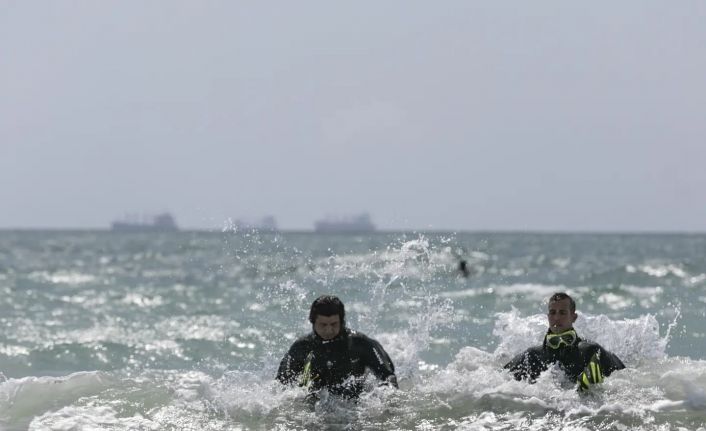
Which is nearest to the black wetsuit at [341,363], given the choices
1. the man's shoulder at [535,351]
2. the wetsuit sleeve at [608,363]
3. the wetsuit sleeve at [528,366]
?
the wetsuit sleeve at [528,366]

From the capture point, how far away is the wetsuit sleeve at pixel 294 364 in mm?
8266

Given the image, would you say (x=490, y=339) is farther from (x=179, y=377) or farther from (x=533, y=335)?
(x=179, y=377)

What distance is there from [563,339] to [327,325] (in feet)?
7.73

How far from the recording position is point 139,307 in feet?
71.1

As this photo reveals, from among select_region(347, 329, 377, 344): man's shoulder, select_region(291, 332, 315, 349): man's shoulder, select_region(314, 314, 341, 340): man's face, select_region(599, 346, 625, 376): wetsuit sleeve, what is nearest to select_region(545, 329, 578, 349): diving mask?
select_region(599, 346, 625, 376): wetsuit sleeve

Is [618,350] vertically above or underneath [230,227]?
underneath

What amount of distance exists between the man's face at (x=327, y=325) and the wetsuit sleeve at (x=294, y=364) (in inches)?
12.8

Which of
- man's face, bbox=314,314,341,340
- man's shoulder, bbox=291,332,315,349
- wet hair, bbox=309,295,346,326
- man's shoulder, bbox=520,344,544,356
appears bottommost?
man's shoulder, bbox=520,344,544,356

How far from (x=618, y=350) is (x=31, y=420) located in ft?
23.7

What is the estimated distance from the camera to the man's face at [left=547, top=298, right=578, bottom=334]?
823 centimetres

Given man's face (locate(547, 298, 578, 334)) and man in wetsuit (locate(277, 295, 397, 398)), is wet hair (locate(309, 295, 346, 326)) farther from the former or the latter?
man's face (locate(547, 298, 578, 334))

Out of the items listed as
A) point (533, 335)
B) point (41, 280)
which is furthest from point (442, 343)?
point (41, 280)

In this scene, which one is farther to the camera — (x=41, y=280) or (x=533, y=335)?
(x=41, y=280)

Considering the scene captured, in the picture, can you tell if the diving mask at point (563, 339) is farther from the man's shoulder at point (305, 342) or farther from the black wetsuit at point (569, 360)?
the man's shoulder at point (305, 342)
